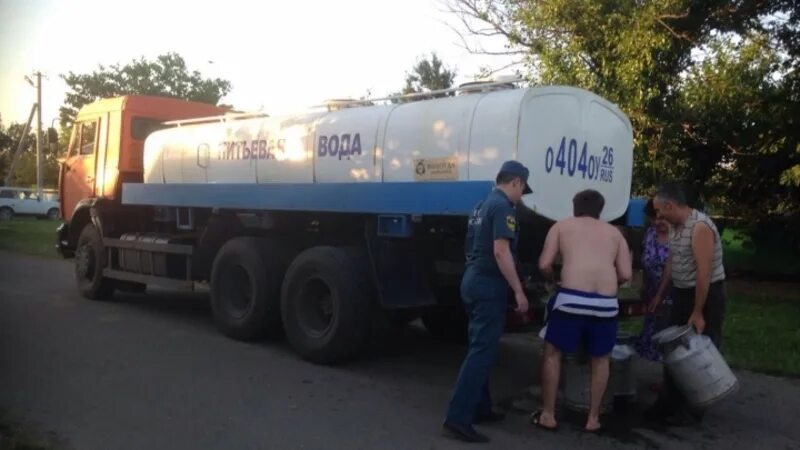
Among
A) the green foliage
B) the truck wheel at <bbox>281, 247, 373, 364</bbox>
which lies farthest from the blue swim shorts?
the green foliage

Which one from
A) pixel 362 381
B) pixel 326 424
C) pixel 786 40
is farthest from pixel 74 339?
pixel 786 40

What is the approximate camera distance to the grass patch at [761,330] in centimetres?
773

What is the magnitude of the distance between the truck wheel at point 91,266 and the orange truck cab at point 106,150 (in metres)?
0.36

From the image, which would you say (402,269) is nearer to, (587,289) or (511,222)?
(511,222)

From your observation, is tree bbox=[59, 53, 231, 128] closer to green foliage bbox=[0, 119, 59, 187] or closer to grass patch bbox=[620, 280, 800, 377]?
green foliage bbox=[0, 119, 59, 187]

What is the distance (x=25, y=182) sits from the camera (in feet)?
194

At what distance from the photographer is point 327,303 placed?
24.8 feet

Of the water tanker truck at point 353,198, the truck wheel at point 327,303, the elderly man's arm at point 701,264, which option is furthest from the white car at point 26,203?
the elderly man's arm at point 701,264

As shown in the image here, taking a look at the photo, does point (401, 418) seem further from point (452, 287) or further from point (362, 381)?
point (452, 287)

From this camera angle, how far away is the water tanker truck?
6.34m

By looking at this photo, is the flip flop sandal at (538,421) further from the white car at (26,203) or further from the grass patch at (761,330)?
the white car at (26,203)

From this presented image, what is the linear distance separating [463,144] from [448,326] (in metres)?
2.87

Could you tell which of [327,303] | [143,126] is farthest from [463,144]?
[143,126]

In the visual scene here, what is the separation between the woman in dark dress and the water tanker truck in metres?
0.66
